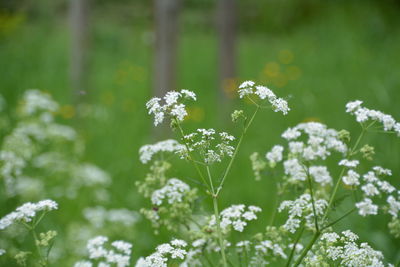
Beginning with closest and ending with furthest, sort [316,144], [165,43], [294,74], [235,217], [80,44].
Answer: [235,217]
[316,144]
[165,43]
[80,44]
[294,74]

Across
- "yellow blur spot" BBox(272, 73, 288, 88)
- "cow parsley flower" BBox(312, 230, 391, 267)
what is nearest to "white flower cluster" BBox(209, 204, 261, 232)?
"cow parsley flower" BBox(312, 230, 391, 267)

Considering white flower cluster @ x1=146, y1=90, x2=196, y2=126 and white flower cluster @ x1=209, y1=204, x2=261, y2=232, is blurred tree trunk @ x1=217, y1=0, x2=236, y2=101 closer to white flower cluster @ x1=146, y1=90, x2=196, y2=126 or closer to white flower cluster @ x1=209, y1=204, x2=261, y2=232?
white flower cluster @ x1=209, y1=204, x2=261, y2=232

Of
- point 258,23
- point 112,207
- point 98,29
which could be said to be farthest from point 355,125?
point 98,29

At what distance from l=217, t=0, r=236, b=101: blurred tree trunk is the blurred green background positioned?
105mm

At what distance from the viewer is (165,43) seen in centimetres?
475

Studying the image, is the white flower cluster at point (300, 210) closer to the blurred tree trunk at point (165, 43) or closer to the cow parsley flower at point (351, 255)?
the cow parsley flower at point (351, 255)

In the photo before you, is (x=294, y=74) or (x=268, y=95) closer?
(x=268, y=95)

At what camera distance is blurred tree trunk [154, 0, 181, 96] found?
465 centimetres

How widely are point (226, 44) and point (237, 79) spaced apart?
43cm

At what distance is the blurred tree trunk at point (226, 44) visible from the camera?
5.39 metres

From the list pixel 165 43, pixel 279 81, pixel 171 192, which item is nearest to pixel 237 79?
pixel 279 81

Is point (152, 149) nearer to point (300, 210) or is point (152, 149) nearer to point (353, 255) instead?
point (300, 210)

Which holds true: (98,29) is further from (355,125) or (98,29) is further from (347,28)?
(355,125)

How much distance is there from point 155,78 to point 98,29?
10.2 metres
